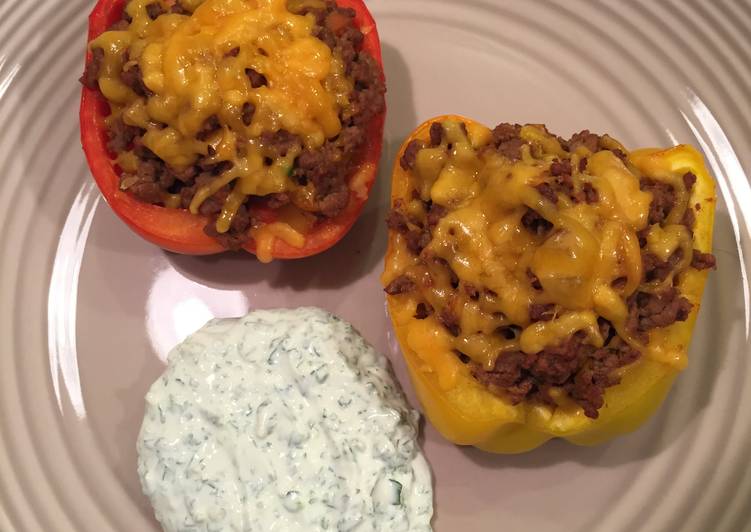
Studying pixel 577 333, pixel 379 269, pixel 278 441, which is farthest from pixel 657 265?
pixel 278 441

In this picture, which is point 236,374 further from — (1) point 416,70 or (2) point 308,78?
(1) point 416,70

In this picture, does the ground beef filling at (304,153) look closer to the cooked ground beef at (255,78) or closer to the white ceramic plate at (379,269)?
the cooked ground beef at (255,78)

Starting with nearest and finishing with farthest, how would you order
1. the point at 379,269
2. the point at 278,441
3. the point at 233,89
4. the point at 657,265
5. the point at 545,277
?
the point at 545,277
the point at 657,265
the point at 233,89
the point at 278,441
the point at 379,269

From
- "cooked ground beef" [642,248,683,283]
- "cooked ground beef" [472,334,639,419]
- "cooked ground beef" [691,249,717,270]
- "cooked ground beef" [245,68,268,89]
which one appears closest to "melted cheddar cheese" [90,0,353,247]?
"cooked ground beef" [245,68,268,89]

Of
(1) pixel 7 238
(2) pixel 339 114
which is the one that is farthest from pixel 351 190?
(1) pixel 7 238

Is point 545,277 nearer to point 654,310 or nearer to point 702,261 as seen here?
point 654,310

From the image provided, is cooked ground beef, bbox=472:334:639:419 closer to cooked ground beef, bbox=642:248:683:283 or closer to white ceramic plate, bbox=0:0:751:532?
cooked ground beef, bbox=642:248:683:283

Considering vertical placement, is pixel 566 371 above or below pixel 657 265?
below
